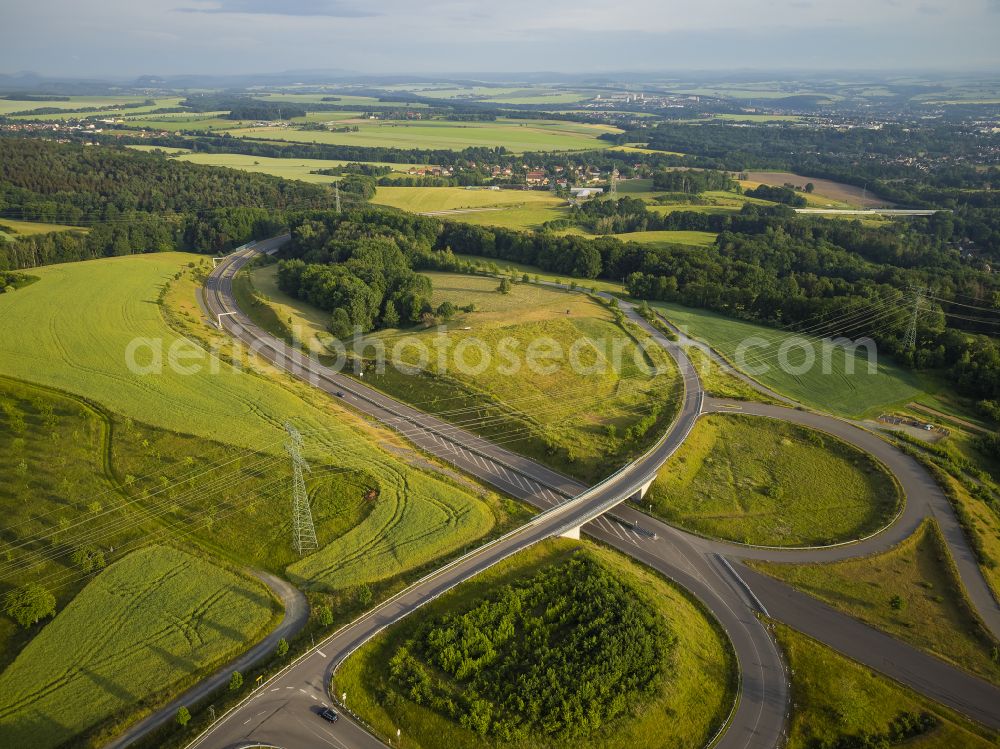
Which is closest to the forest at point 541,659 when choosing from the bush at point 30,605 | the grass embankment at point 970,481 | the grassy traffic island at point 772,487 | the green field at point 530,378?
the grassy traffic island at point 772,487

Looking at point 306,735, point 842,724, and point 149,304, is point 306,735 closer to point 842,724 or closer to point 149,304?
point 842,724

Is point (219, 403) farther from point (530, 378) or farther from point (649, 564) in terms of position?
point (649, 564)

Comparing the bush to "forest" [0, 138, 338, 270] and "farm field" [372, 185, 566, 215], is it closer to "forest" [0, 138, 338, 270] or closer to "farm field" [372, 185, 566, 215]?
"forest" [0, 138, 338, 270]

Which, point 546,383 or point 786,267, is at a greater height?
point 786,267

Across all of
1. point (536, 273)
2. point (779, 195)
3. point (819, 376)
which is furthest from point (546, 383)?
point (779, 195)

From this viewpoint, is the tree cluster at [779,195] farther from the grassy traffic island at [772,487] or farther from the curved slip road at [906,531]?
the grassy traffic island at [772,487]

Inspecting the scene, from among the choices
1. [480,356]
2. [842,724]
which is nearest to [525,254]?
[480,356]
